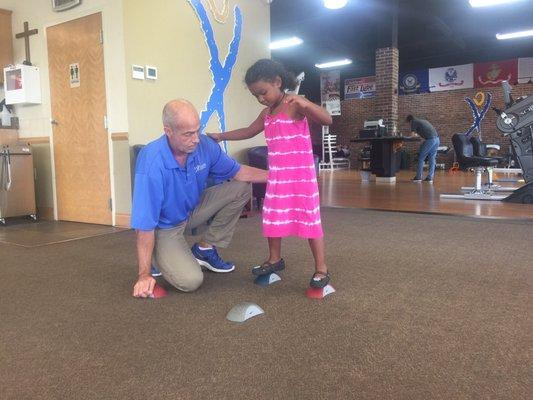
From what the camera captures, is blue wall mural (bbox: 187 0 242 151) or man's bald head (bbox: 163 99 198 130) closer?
man's bald head (bbox: 163 99 198 130)

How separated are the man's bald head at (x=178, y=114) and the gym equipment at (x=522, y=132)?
4162 millimetres

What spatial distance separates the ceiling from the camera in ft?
31.8

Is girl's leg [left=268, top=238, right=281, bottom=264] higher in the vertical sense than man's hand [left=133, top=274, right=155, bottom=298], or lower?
higher

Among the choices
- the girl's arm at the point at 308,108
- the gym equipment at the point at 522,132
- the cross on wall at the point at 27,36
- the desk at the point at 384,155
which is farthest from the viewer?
the desk at the point at 384,155

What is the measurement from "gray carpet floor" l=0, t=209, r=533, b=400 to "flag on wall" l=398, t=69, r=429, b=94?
39.7ft

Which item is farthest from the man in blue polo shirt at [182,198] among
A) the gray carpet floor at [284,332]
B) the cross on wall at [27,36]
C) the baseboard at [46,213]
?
the cross on wall at [27,36]

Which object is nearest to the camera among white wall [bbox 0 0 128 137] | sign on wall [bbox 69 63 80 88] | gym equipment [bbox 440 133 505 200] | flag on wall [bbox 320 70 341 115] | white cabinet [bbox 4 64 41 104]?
white wall [bbox 0 0 128 137]

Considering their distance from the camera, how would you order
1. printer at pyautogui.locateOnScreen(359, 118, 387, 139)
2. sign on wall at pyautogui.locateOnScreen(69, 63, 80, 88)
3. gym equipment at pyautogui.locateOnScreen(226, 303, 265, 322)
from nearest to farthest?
gym equipment at pyautogui.locateOnScreen(226, 303, 265, 322) < sign on wall at pyautogui.locateOnScreen(69, 63, 80, 88) < printer at pyautogui.locateOnScreen(359, 118, 387, 139)

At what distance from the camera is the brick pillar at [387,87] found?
9.46 metres

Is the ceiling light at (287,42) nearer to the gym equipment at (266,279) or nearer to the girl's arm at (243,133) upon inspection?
the girl's arm at (243,133)

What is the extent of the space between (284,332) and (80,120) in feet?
11.0

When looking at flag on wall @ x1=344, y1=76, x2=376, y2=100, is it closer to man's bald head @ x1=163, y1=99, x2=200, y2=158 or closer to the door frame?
the door frame

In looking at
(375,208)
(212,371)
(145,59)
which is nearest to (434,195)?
(375,208)

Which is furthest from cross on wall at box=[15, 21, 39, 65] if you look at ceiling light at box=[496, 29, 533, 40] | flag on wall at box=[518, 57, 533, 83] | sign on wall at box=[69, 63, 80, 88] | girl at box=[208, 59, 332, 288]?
flag on wall at box=[518, 57, 533, 83]
